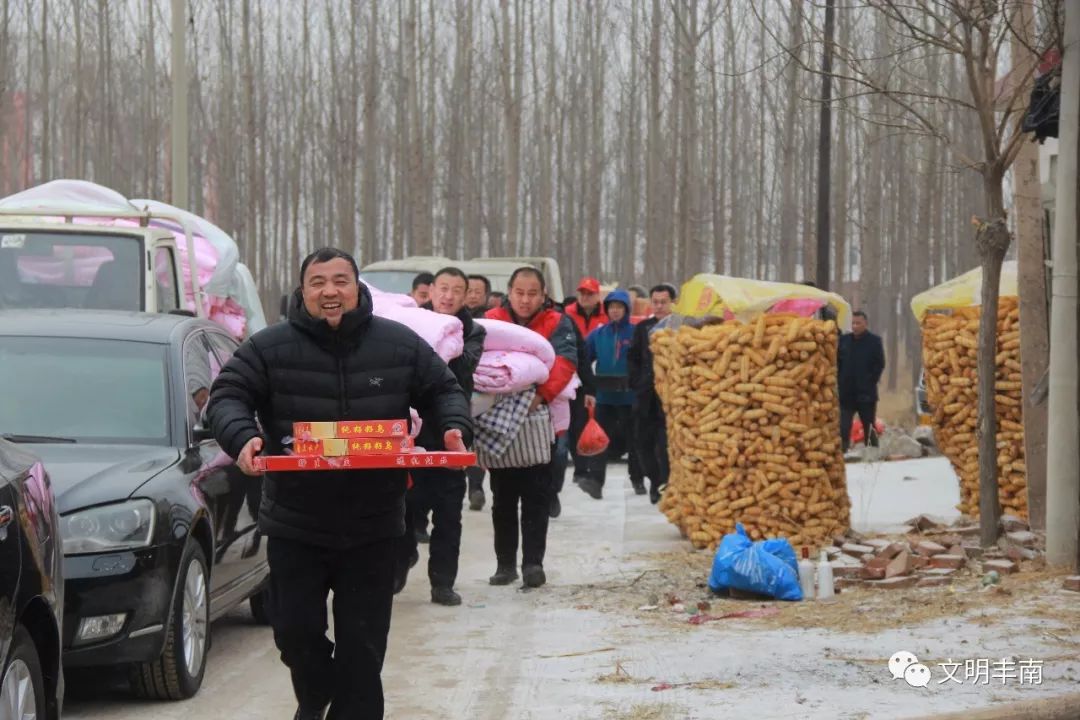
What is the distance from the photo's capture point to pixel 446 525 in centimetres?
1005

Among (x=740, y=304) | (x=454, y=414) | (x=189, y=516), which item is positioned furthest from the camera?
(x=740, y=304)

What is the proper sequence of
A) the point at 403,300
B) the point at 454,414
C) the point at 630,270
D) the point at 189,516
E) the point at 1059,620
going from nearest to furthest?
the point at 454,414
the point at 189,516
the point at 1059,620
the point at 403,300
the point at 630,270

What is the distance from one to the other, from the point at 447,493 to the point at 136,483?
3253 mm

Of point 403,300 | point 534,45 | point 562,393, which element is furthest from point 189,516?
point 534,45

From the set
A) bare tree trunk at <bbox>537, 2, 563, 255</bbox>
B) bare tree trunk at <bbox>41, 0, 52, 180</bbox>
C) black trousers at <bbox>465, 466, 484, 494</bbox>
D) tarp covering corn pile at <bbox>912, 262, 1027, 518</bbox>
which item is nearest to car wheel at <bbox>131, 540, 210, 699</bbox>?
tarp covering corn pile at <bbox>912, 262, 1027, 518</bbox>

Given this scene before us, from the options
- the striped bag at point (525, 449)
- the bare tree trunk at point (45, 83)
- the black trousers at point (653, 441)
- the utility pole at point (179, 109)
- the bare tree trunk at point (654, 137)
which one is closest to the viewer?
the striped bag at point (525, 449)

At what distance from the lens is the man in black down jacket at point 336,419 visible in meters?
5.64

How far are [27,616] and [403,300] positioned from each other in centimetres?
505

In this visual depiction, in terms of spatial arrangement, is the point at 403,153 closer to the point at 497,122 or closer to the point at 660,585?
the point at 497,122

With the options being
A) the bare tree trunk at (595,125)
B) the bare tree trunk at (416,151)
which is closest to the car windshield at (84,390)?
the bare tree trunk at (416,151)

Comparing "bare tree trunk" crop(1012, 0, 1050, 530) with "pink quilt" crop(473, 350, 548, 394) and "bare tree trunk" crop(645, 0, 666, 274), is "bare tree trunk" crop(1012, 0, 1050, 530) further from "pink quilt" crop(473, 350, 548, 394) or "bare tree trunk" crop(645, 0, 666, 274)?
"bare tree trunk" crop(645, 0, 666, 274)

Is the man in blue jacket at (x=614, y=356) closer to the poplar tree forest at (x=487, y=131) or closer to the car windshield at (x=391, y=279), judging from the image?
the car windshield at (x=391, y=279)

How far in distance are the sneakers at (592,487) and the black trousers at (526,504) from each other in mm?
5308

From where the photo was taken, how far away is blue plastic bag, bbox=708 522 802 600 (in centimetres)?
982
